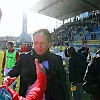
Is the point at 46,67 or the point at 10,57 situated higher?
the point at 46,67

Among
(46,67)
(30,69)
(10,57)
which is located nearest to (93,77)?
(46,67)

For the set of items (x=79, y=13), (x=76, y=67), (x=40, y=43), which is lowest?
(x=76, y=67)

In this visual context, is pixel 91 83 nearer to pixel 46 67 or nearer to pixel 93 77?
pixel 93 77

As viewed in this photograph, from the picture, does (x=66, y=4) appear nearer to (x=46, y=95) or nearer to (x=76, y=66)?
(x=76, y=66)

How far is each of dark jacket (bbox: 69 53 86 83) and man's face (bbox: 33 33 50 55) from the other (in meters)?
3.02

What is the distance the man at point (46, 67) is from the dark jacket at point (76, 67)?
9.46 ft

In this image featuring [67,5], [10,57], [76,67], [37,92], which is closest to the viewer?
[37,92]

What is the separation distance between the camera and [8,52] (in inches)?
285

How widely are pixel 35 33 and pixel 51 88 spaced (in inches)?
23.0

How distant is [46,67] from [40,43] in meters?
0.26

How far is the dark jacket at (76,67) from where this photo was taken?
519 centimetres

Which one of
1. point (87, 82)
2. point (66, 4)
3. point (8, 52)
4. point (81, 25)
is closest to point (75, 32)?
point (81, 25)

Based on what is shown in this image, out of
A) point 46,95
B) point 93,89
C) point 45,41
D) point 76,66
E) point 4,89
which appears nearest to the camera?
point 4,89

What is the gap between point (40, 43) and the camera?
2.21 m
